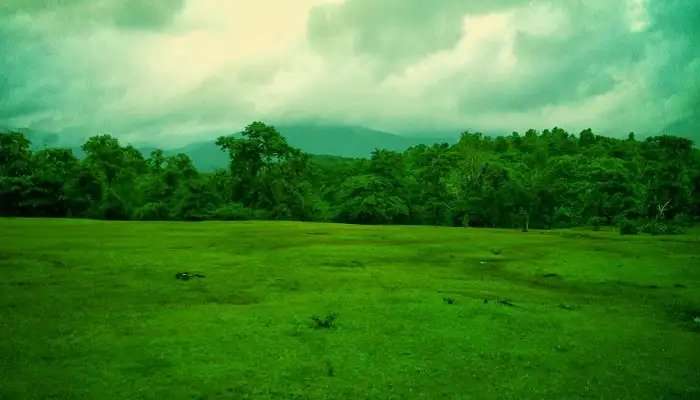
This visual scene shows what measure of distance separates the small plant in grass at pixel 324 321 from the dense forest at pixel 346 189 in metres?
57.4

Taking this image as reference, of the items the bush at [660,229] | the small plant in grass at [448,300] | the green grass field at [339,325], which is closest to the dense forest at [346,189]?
the bush at [660,229]

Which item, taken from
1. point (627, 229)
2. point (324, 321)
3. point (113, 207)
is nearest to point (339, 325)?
point (324, 321)

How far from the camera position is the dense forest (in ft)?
233

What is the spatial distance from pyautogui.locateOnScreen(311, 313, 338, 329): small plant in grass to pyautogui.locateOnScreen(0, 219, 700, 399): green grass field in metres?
0.22

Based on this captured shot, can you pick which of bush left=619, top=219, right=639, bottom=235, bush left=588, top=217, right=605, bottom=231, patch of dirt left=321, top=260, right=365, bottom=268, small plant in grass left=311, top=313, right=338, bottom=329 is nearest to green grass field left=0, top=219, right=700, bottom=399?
patch of dirt left=321, top=260, right=365, bottom=268

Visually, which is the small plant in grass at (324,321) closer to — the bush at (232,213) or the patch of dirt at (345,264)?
the patch of dirt at (345,264)

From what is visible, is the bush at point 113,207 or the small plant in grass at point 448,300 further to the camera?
the bush at point 113,207

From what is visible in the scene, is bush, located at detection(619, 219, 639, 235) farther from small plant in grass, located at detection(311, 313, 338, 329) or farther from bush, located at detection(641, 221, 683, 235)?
small plant in grass, located at detection(311, 313, 338, 329)

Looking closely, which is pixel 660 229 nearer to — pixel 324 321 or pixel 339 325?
pixel 339 325

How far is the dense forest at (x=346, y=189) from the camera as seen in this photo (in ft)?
233

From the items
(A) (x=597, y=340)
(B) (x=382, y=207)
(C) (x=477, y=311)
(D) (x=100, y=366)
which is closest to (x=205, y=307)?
(D) (x=100, y=366)

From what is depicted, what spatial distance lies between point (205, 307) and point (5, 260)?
42.3ft

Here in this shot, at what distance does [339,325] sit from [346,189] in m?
67.4

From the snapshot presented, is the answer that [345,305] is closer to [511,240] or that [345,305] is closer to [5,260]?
[5,260]
